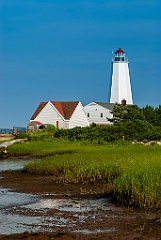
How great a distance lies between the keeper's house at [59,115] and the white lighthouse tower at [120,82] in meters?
8.41

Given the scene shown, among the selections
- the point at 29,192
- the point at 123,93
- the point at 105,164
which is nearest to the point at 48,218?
the point at 29,192

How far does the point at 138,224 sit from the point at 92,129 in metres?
32.9

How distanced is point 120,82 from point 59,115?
13.2 metres

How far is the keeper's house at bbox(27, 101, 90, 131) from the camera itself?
63.7 metres

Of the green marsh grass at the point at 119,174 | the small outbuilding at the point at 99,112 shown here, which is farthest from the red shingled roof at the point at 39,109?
the green marsh grass at the point at 119,174

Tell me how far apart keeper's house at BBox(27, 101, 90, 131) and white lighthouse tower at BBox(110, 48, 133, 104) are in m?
8.41

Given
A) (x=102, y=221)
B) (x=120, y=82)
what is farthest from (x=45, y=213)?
(x=120, y=82)

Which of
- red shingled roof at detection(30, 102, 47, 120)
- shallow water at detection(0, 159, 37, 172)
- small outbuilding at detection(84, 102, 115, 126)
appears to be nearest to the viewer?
shallow water at detection(0, 159, 37, 172)

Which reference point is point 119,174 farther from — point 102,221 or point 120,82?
point 120,82

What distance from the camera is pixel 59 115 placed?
63719 mm

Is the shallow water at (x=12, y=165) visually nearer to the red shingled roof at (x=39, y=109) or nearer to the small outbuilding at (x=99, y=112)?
the red shingled roof at (x=39, y=109)

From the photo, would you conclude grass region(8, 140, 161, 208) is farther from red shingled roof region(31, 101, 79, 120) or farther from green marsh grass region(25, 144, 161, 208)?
red shingled roof region(31, 101, 79, 120)

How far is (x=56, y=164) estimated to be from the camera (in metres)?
22.1

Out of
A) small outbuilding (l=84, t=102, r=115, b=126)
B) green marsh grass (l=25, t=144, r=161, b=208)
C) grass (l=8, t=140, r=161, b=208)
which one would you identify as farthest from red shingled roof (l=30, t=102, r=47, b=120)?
green marsh grass (l=25, t=144, r=161, b=208)
